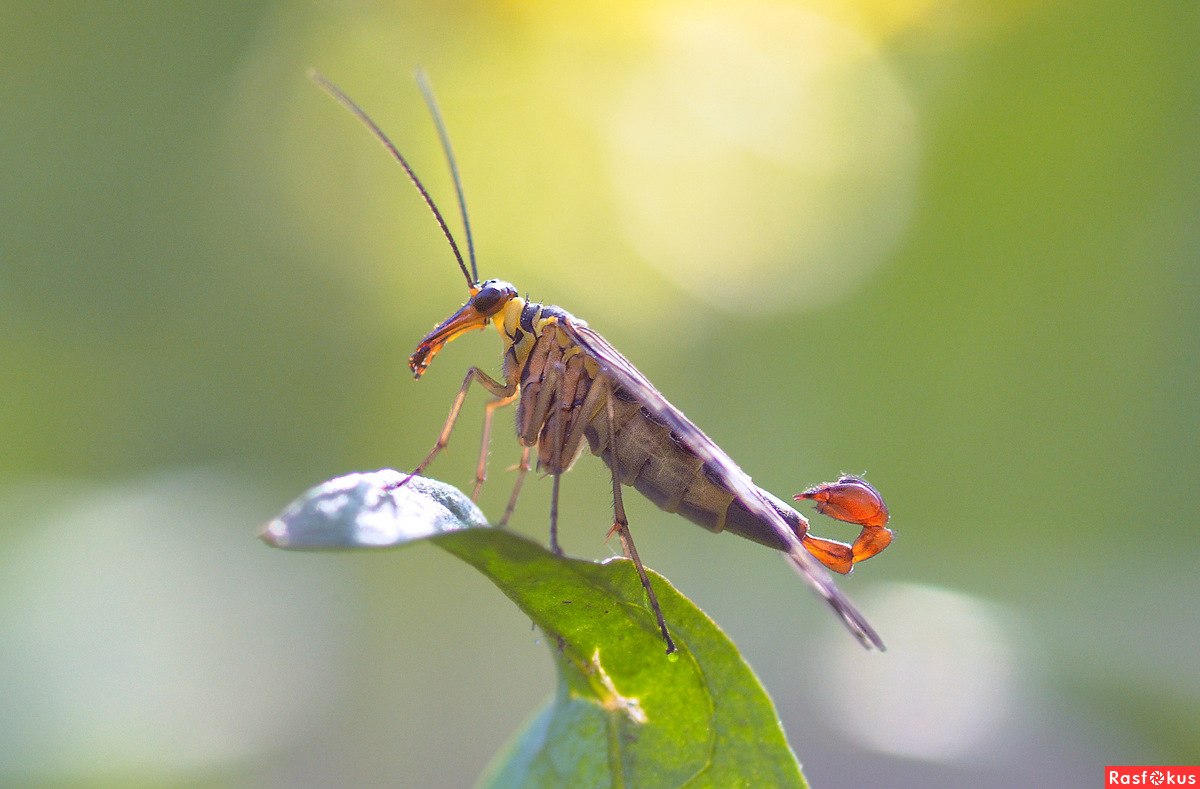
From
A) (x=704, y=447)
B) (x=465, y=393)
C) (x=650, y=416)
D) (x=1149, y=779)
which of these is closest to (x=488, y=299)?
(x=465, y=393)

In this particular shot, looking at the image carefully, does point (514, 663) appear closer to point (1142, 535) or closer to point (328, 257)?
point (328, 257)

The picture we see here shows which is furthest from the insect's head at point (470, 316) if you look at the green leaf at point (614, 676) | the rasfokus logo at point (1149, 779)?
the rasfokus logo at point (1149, 779)

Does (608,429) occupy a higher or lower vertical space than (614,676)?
higher

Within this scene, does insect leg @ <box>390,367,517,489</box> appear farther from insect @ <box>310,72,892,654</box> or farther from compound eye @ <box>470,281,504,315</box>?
compound eye @ <box>470,281,504,315</box>

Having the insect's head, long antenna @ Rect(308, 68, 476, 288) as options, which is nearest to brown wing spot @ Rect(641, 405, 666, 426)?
the insect's head

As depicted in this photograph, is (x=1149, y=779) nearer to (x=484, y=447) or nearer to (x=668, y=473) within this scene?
(x=668, y=473)

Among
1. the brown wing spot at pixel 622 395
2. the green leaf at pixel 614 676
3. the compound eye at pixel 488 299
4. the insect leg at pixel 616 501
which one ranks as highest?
the compound eye at pixel 488 299

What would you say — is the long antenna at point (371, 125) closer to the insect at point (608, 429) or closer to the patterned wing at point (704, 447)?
the insect at point (608, 429)
